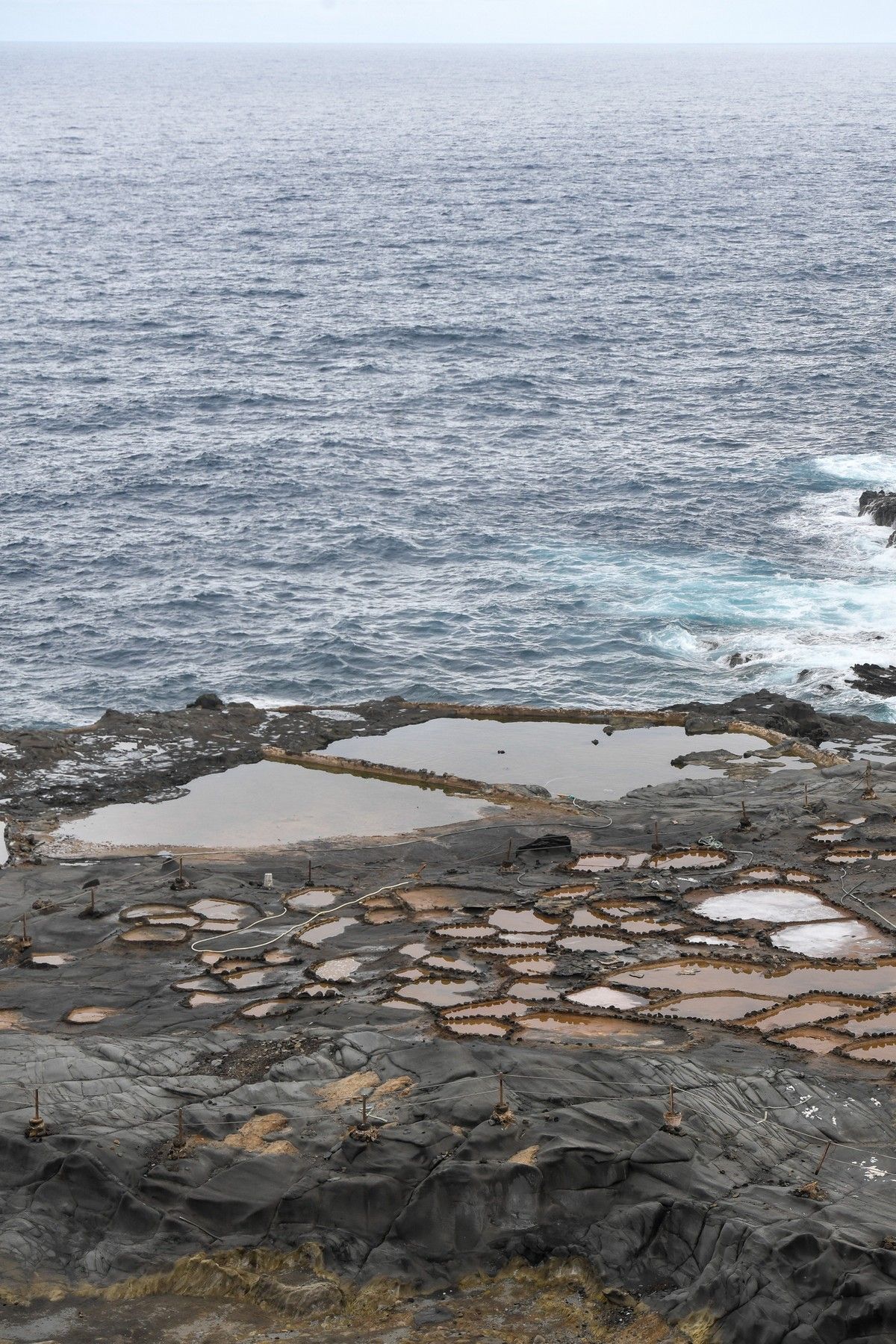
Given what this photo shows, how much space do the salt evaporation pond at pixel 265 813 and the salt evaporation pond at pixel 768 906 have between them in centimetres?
1175

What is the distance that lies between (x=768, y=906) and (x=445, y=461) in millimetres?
58093

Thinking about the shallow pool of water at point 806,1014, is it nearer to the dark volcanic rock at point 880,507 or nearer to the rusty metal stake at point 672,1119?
the rusty metal stake at point 672,1119

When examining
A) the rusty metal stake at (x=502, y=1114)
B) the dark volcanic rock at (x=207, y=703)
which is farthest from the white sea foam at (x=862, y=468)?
the rusty metal stake at (x=502, y=1114)

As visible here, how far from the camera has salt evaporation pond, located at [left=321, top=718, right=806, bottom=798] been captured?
55.8 m

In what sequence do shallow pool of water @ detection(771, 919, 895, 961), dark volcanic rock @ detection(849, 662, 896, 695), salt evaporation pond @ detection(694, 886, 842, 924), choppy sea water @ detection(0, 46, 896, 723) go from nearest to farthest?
shallow pool of water @ detection(771, 919, 895, 961) → salt evaporation pond @ detection(694, 886, 842, 924) → dark volcanic rock @ detection(849, 662, 896, 695) → choppy sea water @ detection(0, 46, 896, 723)

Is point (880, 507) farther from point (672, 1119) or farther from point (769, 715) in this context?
point (672, 1119)

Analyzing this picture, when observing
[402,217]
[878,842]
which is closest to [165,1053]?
[878,842]

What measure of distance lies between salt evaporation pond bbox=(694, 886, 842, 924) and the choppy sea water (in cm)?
2254

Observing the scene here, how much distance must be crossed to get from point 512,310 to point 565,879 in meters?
90.7

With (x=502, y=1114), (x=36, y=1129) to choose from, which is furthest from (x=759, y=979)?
(x=36, y=1129)

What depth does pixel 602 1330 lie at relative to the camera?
25.4 m

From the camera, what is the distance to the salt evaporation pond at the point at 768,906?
41.2 m

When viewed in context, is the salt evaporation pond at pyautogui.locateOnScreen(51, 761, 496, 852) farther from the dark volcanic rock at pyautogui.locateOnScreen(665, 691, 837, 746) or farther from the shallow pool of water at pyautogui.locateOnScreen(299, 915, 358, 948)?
the dark volcanic rock at pyautogui.locateOnScreen(665, 691, 837, 746)

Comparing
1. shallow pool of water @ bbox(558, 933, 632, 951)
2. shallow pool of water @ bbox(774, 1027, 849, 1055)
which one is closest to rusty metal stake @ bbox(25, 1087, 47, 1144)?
shallow pool of water @ bbox(558, 933, 632, 951)
